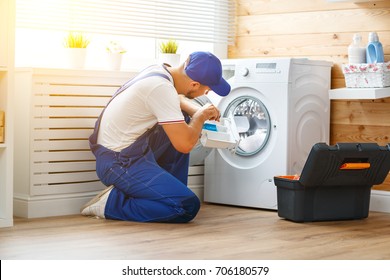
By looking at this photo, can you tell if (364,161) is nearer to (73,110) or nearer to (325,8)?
(325,8)

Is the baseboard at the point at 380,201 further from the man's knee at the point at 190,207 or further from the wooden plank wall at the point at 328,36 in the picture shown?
the man's knee at the point at 190,207

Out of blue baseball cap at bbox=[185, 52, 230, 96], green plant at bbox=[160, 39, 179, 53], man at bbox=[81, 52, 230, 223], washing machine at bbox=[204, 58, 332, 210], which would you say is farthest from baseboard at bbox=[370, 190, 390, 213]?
green plant at bbox=[160, 39, 179, 53]

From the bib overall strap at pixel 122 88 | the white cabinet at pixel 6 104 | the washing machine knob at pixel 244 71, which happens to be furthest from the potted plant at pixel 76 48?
the washing machine knob at pixel 244 71

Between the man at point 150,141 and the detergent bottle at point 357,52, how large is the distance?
0.88 meters

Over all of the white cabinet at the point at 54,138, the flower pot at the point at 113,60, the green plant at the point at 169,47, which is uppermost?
the green plant at the point at 169,47

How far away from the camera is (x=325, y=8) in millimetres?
4648

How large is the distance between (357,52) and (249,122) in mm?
725

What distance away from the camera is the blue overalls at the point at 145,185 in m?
3.79

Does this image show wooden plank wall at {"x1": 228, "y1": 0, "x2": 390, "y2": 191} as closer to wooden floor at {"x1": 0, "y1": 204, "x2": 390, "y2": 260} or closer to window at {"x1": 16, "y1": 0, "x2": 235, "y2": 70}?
window at {"x1": 16, "y1": 0, "x2": 235, "y2": 70}

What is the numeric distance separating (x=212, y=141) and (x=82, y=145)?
2.33 feet

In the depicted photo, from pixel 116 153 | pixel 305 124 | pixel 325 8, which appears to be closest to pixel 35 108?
pixel 116 153

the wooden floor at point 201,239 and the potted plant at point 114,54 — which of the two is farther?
the potted plant at point 114,54

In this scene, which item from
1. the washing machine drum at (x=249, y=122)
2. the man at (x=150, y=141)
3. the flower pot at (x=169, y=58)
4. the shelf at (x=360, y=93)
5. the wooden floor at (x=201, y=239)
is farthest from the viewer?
the flower pot at (x=169, y=58)

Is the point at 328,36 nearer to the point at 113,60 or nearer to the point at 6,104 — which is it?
the point at 113,60
